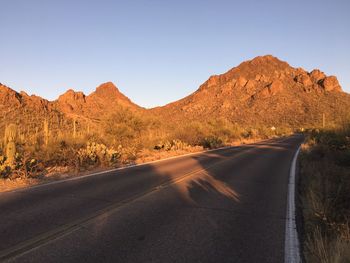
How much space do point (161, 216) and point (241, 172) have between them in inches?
293

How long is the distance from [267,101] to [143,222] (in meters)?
94.9

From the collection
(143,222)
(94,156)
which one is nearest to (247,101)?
(94,156)

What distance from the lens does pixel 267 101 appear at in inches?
3789

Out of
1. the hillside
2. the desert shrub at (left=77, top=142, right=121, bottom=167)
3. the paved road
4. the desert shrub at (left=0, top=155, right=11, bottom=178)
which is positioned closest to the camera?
the paved road

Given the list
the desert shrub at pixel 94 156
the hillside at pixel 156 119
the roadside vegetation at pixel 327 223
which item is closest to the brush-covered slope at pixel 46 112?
the hillside at pixel 156 119

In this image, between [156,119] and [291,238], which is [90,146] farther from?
[156,119]

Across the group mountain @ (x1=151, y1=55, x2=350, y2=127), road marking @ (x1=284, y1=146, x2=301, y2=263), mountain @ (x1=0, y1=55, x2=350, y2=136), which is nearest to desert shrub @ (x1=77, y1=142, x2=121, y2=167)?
road marking @ (x1=284, y1=146, x2=301, y2=263)

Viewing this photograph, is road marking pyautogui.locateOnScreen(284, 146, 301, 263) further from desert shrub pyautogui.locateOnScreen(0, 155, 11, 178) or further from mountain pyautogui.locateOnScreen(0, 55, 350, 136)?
mountain pyautogui.locateOnScreen(0, 55, 350, 136)

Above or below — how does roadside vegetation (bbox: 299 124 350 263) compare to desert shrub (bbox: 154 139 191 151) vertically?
below

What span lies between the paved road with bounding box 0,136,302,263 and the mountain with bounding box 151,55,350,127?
205 feet

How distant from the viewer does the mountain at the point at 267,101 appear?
3440 inches

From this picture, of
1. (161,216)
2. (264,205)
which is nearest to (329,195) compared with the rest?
(264,205)

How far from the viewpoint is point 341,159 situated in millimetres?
15078

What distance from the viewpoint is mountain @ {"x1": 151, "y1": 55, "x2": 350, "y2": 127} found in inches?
3440
